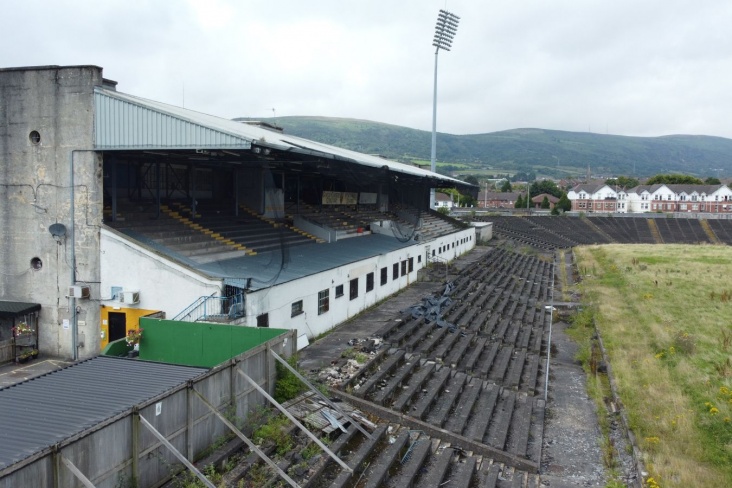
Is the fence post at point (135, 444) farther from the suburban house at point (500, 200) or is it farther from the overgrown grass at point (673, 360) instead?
the suburban house at point (500, 200)

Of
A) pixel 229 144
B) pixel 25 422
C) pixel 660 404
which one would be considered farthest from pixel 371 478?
pixel 660 404

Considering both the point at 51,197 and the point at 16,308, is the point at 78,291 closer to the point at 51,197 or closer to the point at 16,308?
the point at 16,308

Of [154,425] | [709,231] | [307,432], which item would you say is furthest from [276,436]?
[709,231]

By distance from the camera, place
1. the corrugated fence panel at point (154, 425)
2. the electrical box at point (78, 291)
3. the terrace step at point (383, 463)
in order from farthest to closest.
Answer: the electrical box at point (78, 291) < the terrace step at point (383, 463) < the corrugated fence panel at point (154, 425)

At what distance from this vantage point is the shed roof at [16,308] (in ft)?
47.0

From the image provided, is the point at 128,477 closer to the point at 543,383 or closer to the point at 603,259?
the point at 543,383

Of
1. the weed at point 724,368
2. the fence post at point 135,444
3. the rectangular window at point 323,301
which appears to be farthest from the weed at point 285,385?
the weed at point 724,368

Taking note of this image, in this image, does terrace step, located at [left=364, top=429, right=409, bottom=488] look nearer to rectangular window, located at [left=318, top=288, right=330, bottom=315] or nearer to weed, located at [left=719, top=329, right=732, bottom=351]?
rectangular window, located at [left=318, top=288, right=330, bottom=315]

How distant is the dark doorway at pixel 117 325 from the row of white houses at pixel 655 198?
116 metres

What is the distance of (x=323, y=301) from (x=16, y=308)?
8395mm

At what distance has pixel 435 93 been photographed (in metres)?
48.2

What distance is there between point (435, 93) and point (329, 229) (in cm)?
2730

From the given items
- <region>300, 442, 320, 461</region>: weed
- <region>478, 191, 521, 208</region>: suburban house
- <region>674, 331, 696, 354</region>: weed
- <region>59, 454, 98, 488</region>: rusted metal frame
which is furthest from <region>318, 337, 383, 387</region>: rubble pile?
<region>478, 191, 521, 208</region>: suburban house

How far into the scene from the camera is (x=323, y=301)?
58.2 feet
